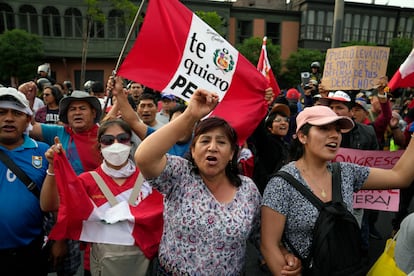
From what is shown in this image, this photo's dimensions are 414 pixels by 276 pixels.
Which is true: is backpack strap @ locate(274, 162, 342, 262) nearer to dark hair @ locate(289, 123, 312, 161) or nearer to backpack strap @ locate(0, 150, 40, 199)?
dark hair @ locate(289, 123, 312, 161)

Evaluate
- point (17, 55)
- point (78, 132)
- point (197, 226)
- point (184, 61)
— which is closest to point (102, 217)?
point (197, 226)

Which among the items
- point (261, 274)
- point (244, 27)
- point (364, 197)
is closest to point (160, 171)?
point (364, 197)

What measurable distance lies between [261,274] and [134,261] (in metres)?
2.01

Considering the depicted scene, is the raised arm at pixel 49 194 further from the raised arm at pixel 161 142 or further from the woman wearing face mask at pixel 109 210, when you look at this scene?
the raised arm at pixel 161 142

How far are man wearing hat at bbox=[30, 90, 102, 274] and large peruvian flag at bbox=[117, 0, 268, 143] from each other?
45 centimetres

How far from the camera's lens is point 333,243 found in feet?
5.86

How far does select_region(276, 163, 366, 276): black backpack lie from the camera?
5.82 feet

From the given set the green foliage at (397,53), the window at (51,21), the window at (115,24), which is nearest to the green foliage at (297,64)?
the green foliage at (397,53)

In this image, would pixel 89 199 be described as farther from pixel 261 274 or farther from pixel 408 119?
pixel 408 119

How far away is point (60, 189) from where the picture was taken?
7.06ft

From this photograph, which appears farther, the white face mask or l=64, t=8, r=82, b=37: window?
l=64, t=8, r=82, b=37: window

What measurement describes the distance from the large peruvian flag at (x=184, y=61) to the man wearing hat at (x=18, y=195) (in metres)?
1.03

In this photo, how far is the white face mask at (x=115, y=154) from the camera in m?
2.43

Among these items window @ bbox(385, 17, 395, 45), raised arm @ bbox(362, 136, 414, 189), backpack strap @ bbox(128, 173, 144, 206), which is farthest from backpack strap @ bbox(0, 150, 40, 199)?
window @ bbox(385, 17, 395, 45)
